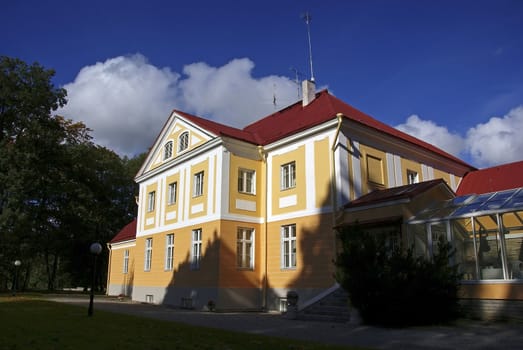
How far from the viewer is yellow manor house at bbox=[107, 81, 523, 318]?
1587 cm

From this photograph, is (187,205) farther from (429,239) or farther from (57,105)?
(57,105)

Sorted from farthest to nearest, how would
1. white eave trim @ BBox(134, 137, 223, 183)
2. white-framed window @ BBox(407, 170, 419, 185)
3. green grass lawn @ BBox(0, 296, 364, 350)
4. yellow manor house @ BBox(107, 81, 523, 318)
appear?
white-framed window @ BBox(407, 170, 419, 185) → white eave trim @ BBox(134, 137, 223, 183) → yellow manor house @ BBox(107, 81, 523, 318) → green grass lawn @ BBox(0, 296, 364, 350)

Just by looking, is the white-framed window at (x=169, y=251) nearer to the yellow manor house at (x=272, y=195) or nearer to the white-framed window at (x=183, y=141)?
the yellow manor house at (x=272, y=195)

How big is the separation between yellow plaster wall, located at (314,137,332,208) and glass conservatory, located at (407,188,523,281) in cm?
334

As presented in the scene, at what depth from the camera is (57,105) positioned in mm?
28812

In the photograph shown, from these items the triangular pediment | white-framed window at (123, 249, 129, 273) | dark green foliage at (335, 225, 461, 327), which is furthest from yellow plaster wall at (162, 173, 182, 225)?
dark green foliage at (335, 225, 461, 327)

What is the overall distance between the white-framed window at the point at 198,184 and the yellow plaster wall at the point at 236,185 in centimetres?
207

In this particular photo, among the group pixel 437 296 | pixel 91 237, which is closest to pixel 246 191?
pixel 437 296

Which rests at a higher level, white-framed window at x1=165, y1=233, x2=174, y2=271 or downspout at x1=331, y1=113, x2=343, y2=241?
downspout at x1=331, y1=113, x2=343, y2=241

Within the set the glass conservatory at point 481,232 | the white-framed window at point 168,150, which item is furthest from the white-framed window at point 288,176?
the white-framed window at point 168,150

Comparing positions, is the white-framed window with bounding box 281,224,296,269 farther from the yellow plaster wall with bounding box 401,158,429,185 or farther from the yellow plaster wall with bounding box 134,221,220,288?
the yellow plaster wall with bounding box 401,158,429,185

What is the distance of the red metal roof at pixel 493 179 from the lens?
725 inches

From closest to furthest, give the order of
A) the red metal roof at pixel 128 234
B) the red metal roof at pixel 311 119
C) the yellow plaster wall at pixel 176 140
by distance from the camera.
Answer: the red metal roof at pixel 311 119 < the yellow plaster wall at pixel 176 140 < the red metal roof at pixel 128 234

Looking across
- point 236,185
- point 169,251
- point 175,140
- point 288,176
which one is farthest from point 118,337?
point 175,140
